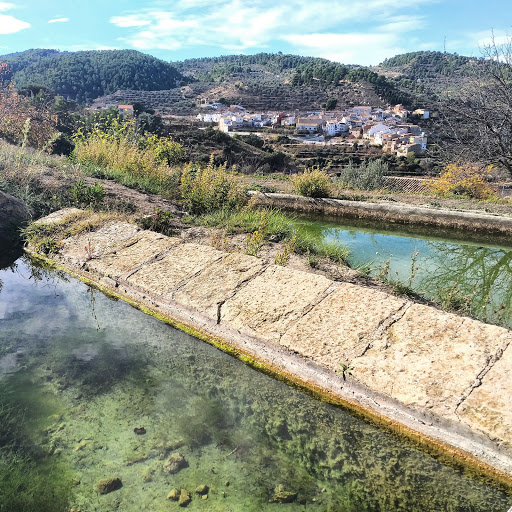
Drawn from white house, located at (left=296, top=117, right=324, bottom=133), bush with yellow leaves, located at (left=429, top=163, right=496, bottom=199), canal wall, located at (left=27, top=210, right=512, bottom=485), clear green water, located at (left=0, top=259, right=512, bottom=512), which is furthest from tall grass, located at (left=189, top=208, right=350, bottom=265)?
white house, located at (left=296, top=117, right=324, bottom=133)

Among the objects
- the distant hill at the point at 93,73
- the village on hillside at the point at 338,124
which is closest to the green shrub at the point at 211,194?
the village on hillside at the point at 338,124

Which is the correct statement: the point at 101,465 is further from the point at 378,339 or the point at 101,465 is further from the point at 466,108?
the point at 466,108

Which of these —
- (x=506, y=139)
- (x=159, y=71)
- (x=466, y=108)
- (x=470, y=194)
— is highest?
(x=159, y=71)

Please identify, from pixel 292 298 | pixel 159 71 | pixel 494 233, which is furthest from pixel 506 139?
pixel 159 71

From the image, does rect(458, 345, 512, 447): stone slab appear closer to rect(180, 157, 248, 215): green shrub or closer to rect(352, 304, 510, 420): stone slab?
rect(352, 304, 510, 420): stone slab

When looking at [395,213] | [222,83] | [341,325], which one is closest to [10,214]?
[341,325]

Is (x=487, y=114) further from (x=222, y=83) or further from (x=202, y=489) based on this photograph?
(x=222, y=83)
